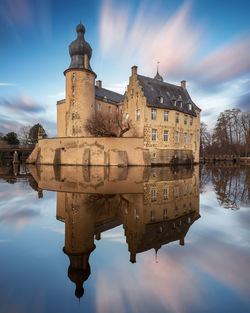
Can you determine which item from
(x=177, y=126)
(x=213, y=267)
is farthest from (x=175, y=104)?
(x=213, y=267)

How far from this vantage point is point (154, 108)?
2689 centimetres

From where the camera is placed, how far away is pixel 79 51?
32.8 meters

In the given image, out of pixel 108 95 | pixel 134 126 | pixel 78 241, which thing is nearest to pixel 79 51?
pixel 108 95

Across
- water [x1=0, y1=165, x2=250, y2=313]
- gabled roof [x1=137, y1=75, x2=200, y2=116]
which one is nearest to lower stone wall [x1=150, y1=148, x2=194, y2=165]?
gabled roof [x1=137, y1=75, x2=200, y2=116]

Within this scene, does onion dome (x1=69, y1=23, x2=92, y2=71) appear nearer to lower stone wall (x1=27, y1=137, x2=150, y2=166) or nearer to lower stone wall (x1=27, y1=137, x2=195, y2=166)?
lower stone wall (x1=27, y1=137, x2=195, y2=166)

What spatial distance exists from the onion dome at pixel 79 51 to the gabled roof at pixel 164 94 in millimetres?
10330

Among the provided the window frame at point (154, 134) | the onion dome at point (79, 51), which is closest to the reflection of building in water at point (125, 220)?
the window frame at point (154, 134)

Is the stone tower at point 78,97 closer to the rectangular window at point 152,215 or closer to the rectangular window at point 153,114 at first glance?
the rectangular window at point 153,114

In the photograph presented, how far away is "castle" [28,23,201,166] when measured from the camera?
24.8 metres

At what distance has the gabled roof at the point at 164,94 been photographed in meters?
27.4

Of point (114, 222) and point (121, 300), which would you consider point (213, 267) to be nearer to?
point (121, 300)

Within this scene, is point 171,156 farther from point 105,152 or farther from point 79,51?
point 79,51

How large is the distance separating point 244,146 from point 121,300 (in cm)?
5685

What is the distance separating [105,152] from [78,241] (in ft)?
68.3
